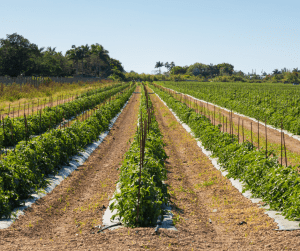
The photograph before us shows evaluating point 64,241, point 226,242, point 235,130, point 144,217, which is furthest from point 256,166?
point 235,130

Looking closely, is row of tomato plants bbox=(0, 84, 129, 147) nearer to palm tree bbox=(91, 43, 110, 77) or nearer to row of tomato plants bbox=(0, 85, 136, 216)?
row of tomato plants bbox=(0, 85, 136, 216)

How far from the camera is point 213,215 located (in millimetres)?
7152

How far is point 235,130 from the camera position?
17594mm

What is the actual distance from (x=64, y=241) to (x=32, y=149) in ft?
13.9

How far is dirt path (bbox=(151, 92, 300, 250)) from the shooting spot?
533 centimetres

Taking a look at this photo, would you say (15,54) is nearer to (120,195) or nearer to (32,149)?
(32,149)

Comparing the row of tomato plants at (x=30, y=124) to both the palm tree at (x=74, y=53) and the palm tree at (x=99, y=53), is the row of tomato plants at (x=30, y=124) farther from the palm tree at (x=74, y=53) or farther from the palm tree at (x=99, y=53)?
the palm tree at (x=99, y=53)

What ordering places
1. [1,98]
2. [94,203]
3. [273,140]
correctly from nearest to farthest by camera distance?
[94,203] < [273,140] < [1,98]

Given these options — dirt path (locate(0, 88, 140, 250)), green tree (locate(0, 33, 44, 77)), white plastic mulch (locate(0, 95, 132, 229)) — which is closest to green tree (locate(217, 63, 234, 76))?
green tree (locate(0, 33, 44, 77))

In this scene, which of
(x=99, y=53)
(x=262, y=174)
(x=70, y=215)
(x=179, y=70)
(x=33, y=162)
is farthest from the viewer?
(x=179, y=70)

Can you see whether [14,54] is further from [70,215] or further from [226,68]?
[226,68]

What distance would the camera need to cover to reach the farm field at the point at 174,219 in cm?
514

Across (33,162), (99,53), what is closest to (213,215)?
(33,162)

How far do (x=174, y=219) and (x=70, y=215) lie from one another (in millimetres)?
2573
